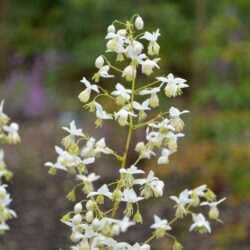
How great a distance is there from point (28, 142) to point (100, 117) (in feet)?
16.9

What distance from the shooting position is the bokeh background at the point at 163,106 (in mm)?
4711

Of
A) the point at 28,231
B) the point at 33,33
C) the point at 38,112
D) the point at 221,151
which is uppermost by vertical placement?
the point at 33,33

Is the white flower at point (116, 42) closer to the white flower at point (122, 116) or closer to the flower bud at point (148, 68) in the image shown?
the flower bud at point (148, 68)

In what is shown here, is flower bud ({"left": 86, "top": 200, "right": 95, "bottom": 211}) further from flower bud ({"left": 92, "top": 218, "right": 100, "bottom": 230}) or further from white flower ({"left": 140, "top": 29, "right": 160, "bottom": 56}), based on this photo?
white flower ({"left": 140, "top": 29, "right": 160, "bottom": 56})

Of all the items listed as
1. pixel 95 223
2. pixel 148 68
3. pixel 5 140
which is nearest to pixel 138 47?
pixel 148 68

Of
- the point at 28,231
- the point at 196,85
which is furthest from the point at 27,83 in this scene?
the point at 28,231

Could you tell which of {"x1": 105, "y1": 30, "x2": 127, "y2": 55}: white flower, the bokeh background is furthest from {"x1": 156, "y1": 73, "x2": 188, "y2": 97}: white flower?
the bokeh background

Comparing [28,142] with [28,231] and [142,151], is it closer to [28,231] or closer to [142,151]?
[28,231]

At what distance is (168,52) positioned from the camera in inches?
285

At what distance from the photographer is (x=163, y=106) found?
6082 millimetres

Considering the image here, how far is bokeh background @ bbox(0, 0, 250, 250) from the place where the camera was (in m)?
4.71

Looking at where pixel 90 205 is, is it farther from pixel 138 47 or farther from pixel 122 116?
pixel 138 47

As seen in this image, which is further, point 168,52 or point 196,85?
point 168,52

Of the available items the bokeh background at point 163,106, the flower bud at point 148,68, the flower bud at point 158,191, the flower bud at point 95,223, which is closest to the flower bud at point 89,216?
the flower bud at point 95,223
